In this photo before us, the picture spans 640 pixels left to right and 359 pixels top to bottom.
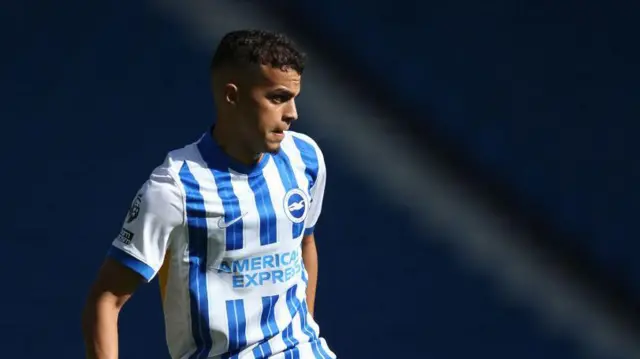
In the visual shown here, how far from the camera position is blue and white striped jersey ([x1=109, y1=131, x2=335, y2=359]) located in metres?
2.68

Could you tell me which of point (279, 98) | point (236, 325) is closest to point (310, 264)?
point (236, 325)

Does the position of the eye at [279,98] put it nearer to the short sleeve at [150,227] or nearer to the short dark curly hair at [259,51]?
the short dark curly hair at [259,51]

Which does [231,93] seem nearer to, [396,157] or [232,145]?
[232,145]

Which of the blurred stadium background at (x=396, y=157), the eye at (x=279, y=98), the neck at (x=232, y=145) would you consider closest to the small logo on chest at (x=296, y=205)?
the neck at (x=232, y=145)

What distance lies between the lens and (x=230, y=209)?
2762 millimetres

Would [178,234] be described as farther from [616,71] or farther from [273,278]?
[616,71]

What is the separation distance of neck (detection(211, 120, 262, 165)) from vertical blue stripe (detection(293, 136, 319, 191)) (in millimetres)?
164

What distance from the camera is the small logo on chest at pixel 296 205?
112 inches

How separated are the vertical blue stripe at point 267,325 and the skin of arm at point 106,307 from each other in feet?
0.92

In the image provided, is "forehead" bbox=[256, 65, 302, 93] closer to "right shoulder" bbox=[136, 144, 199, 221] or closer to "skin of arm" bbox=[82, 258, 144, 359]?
"right shoulder" bbox=[136, 144, 199, 221]

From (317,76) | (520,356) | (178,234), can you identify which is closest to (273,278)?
(178,234)

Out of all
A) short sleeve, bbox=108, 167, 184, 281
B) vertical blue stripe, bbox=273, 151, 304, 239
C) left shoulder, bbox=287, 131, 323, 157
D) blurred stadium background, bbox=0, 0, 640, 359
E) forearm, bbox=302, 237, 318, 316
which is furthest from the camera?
blurred stadium background, bbox=0, 0, 640, 359

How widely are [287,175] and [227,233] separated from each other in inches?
8.5

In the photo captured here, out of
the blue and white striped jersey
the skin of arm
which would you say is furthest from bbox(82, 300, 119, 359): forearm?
the blue and white striped jersey
